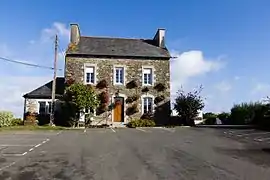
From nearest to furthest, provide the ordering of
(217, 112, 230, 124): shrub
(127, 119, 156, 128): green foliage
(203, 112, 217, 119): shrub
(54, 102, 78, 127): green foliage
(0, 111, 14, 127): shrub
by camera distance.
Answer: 1. (0, 111, 14, 127): shrub
2. (54, 102, 78, 127): green foliage
3. (127, 119, 156, 128): green foliage
4. (217, 112, 230, 124): shrub
5. (203, 112, 217, 119): shrub

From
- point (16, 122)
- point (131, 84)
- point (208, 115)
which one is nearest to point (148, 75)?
point (131, 84)

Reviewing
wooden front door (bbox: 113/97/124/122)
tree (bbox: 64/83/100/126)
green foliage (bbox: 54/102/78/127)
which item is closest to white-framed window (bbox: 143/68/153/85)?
wooden front door (bbox: 113/97/124/122)

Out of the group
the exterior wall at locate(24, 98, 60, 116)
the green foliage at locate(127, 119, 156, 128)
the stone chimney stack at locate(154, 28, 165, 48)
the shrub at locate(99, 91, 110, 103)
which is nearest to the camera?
the green foliage at locate(127, 119, 156, 128)

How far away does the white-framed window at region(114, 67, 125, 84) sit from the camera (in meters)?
32.4

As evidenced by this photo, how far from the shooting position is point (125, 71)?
32.4m

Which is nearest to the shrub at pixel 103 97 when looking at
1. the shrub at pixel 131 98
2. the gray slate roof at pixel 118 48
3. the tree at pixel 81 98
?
the tree at pixel 81 98

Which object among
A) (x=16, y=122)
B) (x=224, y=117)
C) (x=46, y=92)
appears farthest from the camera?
(x=224, y=117)

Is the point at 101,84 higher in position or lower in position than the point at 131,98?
higher

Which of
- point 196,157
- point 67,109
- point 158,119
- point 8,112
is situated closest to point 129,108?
point 158,119

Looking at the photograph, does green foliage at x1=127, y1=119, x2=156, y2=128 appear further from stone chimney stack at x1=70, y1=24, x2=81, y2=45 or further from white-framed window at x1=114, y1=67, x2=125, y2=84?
stone chimney stack at x1=70, y1=24, x2=81, y2=45

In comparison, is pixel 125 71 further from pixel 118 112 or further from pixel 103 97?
pixel 118 112

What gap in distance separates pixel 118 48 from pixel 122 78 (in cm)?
322

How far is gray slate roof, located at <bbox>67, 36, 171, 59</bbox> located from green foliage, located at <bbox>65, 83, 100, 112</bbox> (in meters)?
4.13

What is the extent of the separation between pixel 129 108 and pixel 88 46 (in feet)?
23.5
